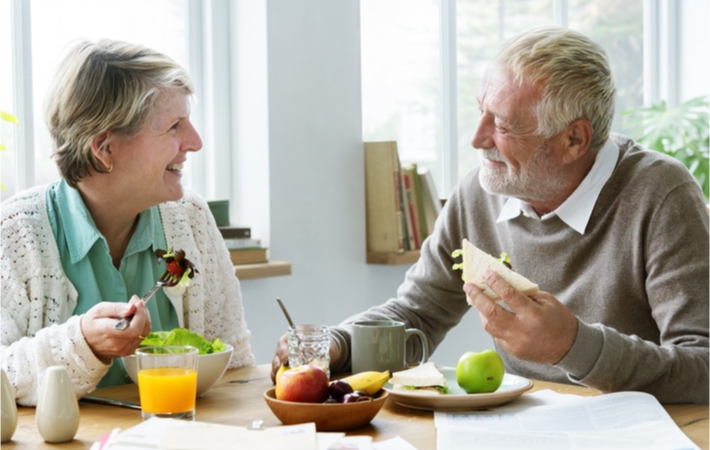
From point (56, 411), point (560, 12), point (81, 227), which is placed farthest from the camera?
point (560, 12)

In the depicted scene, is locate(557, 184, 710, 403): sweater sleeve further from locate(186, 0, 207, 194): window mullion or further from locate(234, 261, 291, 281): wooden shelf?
locate(186, 0, 207, 194): window mullion

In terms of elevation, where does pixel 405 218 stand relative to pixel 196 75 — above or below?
below

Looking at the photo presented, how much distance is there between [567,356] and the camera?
4.54ft

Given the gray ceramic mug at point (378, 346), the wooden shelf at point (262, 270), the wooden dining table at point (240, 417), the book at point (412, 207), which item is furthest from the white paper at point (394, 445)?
the book at point (412, 207)

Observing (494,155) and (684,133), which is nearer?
(494,155)

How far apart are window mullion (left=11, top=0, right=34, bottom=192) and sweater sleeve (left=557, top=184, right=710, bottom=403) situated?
1744mm

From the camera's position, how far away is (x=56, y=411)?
117 centimetres

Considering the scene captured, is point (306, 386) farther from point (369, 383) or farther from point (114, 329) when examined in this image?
point (114, 329)

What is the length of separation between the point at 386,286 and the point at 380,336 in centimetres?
176

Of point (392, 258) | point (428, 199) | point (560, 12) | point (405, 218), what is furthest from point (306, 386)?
point (560, 12)

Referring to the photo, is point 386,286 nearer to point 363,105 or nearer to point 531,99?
point 363,105

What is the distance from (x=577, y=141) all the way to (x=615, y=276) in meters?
0.33

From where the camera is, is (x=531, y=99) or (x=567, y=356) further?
(x=531, y=99)

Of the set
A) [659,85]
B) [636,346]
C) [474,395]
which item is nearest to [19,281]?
[474,395]
